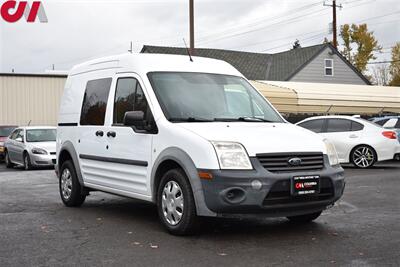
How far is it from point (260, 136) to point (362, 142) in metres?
9.60

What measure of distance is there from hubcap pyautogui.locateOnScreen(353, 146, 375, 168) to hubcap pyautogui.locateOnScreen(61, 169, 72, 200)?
8.75 metres

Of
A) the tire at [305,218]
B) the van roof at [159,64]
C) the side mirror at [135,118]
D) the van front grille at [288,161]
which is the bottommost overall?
the tire at [305,218]

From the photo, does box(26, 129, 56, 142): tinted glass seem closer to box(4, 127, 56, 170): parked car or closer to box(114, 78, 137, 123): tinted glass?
box(4, 127, 56, 170): parked car

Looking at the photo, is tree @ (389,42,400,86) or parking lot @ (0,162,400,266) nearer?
parking lot @ (0,162,400,266)

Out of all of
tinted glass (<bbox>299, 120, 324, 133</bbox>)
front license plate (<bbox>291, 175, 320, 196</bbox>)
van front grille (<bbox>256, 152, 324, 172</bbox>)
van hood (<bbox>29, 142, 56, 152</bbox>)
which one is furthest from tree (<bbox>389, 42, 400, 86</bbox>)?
front license plate (<bbox>291, 175, 320, 196</bbox>)

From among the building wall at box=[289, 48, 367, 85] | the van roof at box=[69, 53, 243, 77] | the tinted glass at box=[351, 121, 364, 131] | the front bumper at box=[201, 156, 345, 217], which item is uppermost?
the building wall at box=[289, 48, 367, 85]

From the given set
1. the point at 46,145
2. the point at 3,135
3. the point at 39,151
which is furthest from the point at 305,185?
the point at 3,135

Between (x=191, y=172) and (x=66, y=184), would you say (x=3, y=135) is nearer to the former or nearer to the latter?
(x=66, y=184)

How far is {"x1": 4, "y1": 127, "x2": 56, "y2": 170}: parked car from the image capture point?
56.1 feet

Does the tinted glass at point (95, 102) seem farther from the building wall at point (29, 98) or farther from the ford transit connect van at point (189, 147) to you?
the building wall at point (29, 98)

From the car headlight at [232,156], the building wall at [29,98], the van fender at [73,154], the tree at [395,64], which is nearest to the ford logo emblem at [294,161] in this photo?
the car headlight at [232,156]

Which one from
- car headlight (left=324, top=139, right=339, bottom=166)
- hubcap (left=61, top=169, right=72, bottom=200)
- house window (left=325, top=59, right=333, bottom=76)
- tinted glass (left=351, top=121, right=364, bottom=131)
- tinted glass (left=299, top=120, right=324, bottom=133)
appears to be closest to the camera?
car headlight (left=324, top=139, right=339, bottom=166)

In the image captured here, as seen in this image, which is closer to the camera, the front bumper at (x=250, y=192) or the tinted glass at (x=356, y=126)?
the front bumper at (x=250, y=192)

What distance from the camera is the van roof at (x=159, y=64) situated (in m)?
7.39
